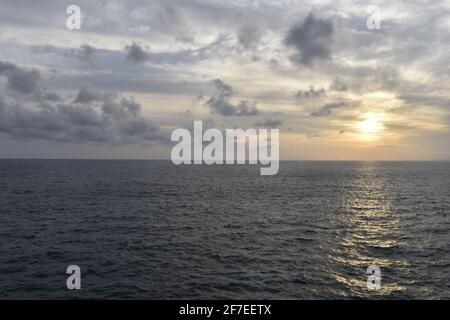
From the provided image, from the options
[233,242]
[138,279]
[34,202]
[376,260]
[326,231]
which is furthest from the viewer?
[34,202]

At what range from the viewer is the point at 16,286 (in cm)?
3653

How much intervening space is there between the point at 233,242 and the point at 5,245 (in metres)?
33.1

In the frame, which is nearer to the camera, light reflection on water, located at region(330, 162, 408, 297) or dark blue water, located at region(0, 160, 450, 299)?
dark blue water, located at region(0, 160, 450, 299)

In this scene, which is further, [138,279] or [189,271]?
[189,271]

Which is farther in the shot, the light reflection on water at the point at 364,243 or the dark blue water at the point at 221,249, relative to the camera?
the light reflection on water at the point at 364,243

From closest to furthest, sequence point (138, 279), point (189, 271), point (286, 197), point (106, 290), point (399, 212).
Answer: point (106, 290)
point (138, 279)
point (189, 271)
point (399, 212)
point (286, 197)

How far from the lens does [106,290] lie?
118 feet

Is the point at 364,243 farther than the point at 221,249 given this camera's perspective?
Yes

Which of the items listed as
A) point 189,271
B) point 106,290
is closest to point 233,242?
point 189,271

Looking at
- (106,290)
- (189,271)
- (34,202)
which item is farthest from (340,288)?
(34,202)

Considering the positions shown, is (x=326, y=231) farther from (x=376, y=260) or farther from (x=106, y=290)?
(x=106, y=290)
